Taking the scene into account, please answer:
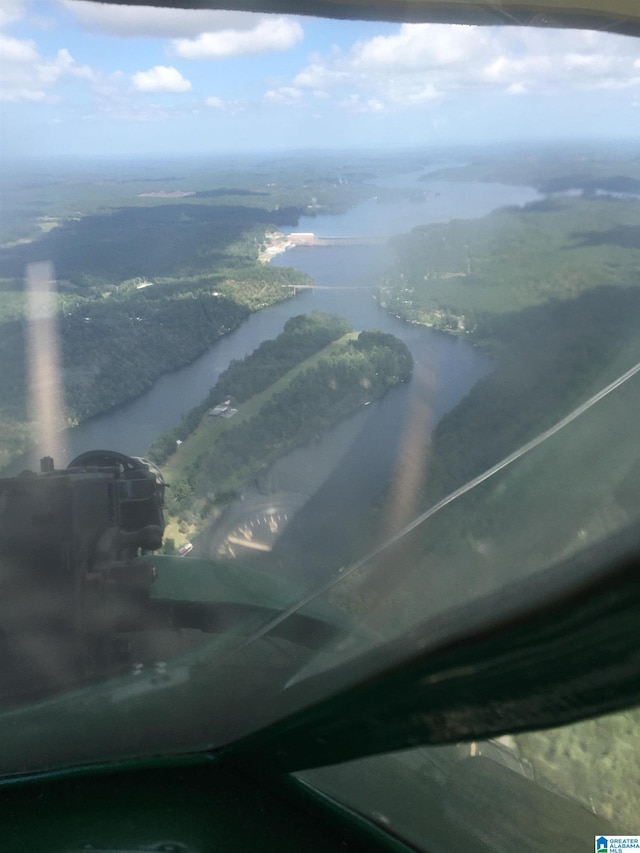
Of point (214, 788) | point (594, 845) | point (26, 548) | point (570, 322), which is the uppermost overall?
point (570, 322)

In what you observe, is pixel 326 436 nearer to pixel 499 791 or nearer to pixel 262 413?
pixel 262 413

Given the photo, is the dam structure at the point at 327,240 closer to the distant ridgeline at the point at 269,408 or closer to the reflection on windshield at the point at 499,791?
the distant ridgeline at the point at 269,408

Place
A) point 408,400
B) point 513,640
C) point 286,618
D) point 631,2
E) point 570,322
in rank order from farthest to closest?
1. point 631,2
2. point 570,322
3. point 408,400
4. point 286,618
5. point 513,640

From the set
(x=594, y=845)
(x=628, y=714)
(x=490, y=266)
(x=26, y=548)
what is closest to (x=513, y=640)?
(x=628, y=714)

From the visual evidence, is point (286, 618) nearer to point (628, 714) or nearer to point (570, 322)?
point (628, 714)

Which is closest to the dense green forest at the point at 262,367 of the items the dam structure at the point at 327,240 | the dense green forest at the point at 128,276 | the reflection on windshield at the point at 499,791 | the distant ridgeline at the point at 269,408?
the distant ridgeline at the point at 269,408

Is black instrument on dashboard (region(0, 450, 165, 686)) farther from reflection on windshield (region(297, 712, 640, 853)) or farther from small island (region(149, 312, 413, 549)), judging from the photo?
reflection on windshield (region(297, 712, 640, 853))

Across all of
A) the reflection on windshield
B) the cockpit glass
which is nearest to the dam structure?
the cockpit glass

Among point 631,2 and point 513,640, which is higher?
point 631,2

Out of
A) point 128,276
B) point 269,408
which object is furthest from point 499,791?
point 128,276
